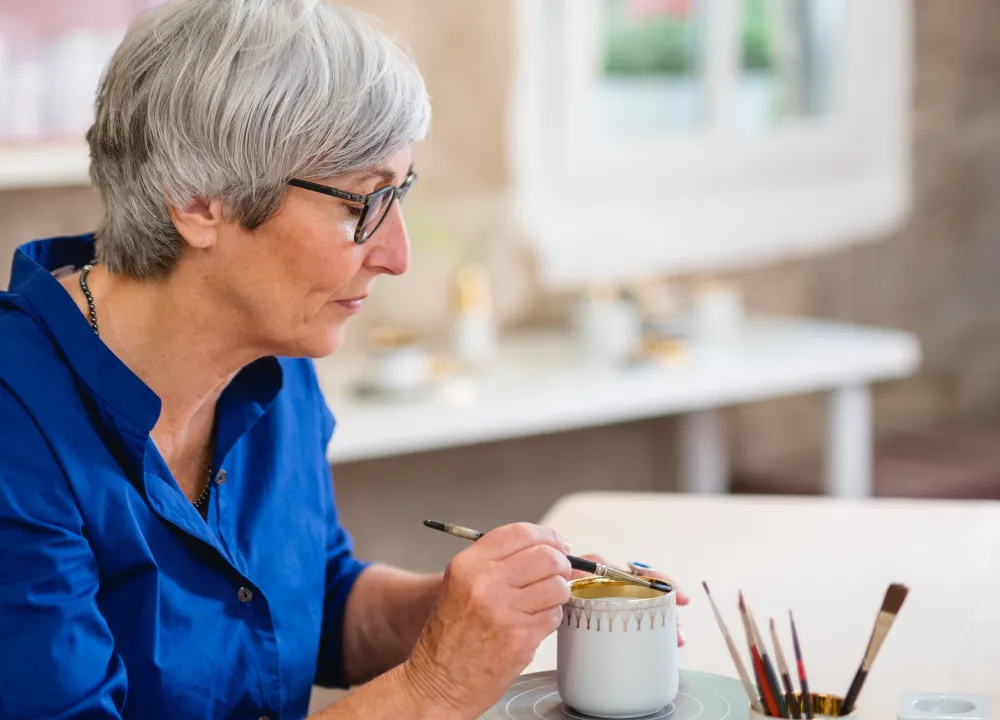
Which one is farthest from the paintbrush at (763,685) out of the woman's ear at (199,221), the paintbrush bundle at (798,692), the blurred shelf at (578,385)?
the blurred shelf at (578,385)

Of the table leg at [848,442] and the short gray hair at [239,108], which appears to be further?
the table leg at [848,442]

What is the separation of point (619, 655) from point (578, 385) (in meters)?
1.70

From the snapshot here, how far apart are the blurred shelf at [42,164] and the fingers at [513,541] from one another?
186 cm

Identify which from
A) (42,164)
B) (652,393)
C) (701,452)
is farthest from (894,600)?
(701,452)

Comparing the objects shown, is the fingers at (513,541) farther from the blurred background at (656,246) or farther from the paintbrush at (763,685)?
the blurred background at (656,246)

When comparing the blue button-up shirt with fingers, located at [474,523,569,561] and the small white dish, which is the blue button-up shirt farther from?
the small white dish

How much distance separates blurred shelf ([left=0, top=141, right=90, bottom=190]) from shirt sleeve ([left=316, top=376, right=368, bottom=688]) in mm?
1396

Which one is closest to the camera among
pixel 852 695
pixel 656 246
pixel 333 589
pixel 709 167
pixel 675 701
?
pixel 852 695

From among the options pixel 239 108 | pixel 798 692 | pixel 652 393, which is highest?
pixel 239 108

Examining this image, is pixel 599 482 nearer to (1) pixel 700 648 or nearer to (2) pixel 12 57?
(2) pixel 12 57

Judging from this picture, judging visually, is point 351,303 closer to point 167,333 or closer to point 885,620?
point 167,333

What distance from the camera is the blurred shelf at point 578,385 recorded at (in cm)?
251

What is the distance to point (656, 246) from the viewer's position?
3664 millimetres

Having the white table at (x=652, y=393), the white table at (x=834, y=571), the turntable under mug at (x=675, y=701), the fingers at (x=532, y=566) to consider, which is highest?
the fingers at (x=532, y=566)
